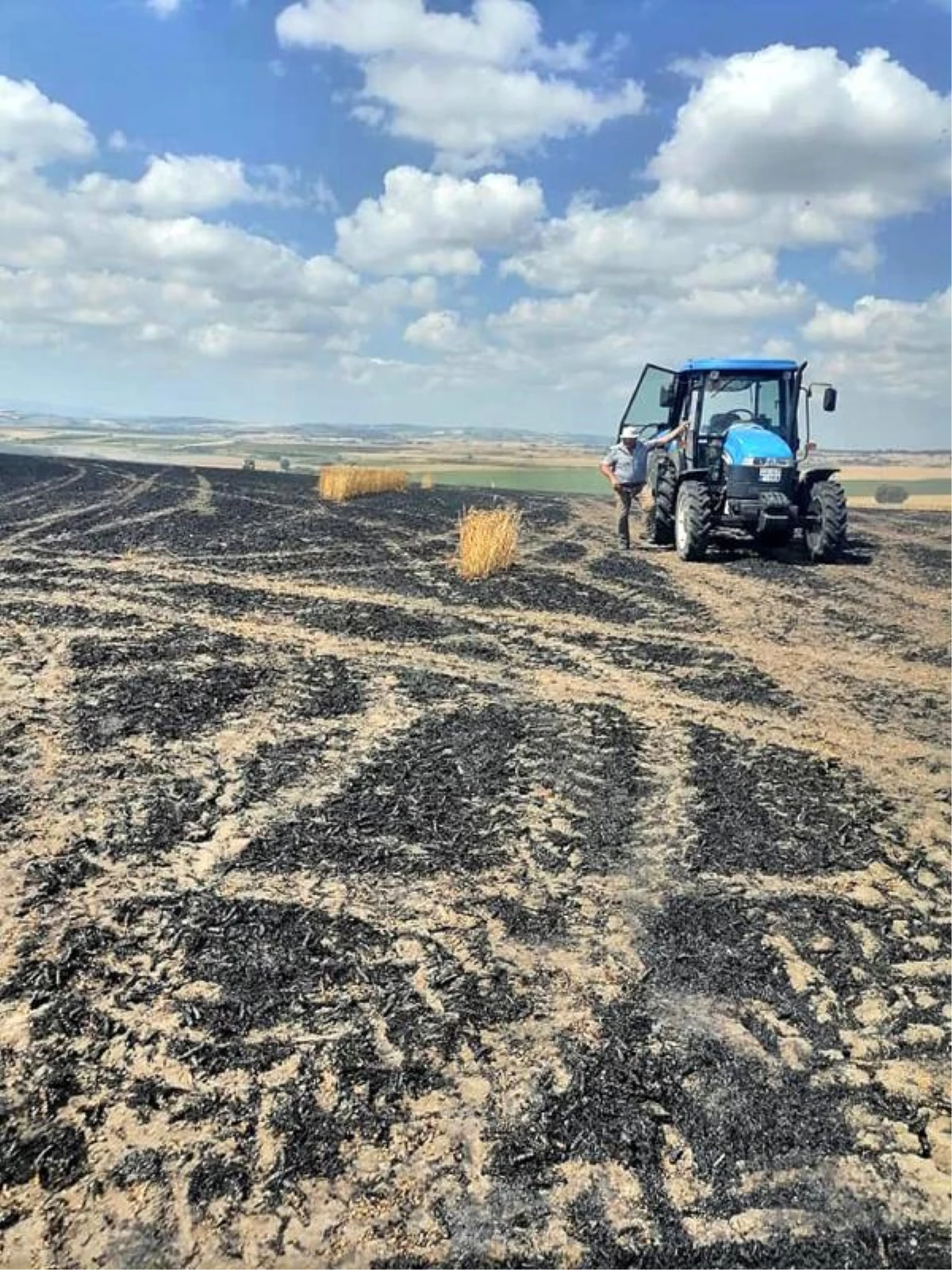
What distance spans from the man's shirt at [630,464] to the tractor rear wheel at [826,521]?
235 cm

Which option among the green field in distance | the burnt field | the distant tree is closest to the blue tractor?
the burnt field

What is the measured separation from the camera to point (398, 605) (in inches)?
356

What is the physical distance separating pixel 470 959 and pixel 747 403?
438 inches

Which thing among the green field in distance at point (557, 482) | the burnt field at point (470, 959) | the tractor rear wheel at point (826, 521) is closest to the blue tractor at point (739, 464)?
the tractor rear wheel at point (826, 521)

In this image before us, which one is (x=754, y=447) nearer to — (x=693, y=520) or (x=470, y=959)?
(x=693, y=520)

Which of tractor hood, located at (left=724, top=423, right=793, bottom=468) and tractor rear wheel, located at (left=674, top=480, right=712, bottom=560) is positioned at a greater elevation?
tractor hood, located at (left=724, top=423, right=793, bottom=468)

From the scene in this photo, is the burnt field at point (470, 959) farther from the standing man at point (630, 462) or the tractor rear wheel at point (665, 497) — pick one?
the standing man at point (630, 462)

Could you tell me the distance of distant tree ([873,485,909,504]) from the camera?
120 ft

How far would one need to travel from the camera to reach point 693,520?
1184 centimetres

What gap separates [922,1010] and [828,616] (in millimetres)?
6350

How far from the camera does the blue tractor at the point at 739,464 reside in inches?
469

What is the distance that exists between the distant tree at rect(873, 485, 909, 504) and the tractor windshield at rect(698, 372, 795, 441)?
86.8ft

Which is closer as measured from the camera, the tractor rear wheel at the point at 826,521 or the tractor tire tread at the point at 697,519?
the tractor rear wheel at the point at 826,521

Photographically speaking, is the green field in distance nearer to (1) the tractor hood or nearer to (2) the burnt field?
(1) the tractor hood
